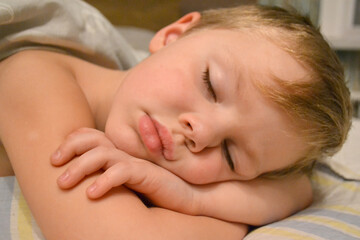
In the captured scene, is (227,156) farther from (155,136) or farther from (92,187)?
(92,187)

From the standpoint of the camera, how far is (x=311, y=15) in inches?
81.0

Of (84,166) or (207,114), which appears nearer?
(84,166)

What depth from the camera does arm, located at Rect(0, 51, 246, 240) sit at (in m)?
0.58

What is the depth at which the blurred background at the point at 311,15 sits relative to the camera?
80.8 inches

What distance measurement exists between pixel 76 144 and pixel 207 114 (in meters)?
0.23

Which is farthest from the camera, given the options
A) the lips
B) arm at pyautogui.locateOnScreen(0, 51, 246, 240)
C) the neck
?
the neck

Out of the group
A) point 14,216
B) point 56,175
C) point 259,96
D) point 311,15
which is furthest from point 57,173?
point 311,15

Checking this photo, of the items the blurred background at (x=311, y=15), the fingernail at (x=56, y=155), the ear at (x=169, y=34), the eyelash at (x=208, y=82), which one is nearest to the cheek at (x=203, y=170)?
the eyelash at (x=208, y=82)

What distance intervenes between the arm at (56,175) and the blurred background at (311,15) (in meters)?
1.17

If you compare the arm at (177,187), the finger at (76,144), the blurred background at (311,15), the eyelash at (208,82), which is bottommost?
the blurred background at (311,15)

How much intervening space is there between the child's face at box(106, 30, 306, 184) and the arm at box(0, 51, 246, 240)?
9 centimetres

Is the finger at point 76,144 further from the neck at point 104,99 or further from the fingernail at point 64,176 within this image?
the neck at point 104,99

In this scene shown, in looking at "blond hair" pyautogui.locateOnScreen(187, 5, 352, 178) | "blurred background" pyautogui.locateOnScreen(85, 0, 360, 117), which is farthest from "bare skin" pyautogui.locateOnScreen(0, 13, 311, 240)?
"blurred background" pyautogui.locateOnScreen(85, 0, 360, 117)

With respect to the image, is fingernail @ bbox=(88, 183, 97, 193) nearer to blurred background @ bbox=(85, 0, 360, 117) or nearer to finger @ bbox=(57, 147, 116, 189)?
finger @ bbox=(57, 147, 116, 189)
